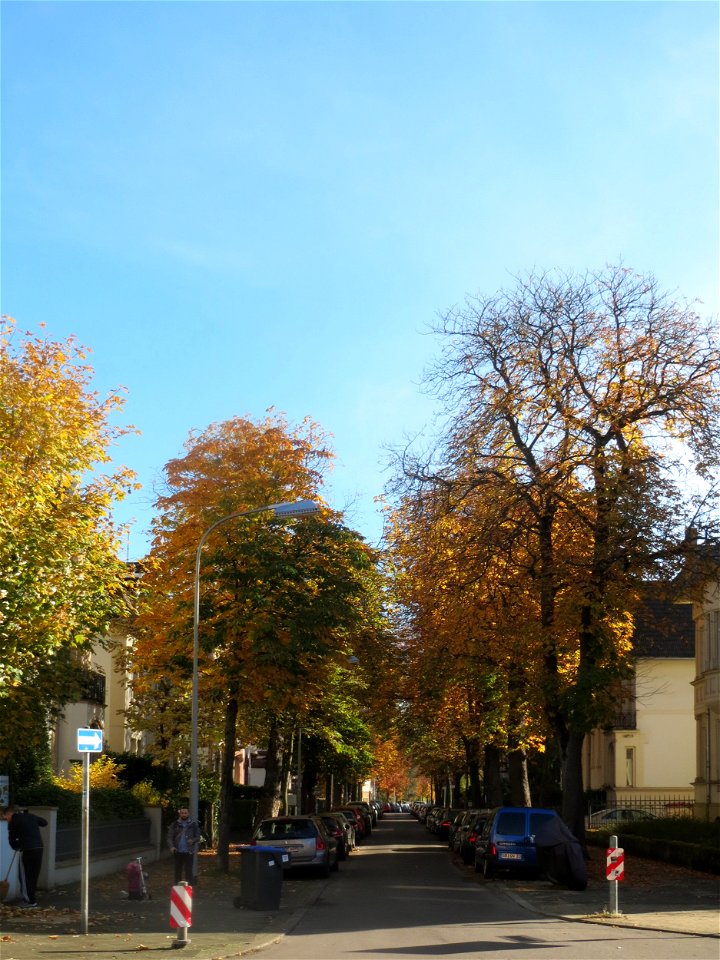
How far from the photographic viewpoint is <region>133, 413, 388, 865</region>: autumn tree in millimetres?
28406

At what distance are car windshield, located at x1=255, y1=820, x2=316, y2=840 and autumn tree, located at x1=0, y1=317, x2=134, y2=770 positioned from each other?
18.6 ft

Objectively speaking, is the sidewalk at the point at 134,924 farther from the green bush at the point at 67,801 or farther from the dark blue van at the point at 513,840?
the dark blue van at the point at 513,840

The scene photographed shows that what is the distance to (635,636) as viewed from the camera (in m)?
30.9

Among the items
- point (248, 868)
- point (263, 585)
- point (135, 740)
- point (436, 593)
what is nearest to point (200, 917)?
point (248, 868)

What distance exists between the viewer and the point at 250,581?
28.8 meters

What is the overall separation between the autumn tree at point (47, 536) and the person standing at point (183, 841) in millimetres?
3991

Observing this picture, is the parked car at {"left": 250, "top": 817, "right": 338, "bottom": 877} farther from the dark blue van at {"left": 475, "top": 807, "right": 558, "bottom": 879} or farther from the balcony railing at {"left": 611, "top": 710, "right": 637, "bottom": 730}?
the balcony railing at {"left": 611, "top": 710, "right": 637, "bottom": 730}

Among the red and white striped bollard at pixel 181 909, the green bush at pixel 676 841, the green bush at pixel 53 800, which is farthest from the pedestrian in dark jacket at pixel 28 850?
the green bush at pixel 676 841

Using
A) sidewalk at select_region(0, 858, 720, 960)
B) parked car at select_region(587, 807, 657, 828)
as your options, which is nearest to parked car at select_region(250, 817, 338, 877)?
sidewalk at select_region(0, 858, 720, 960)

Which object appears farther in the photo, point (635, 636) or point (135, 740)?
point (135, 740)

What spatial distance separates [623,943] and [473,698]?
26.4 metres

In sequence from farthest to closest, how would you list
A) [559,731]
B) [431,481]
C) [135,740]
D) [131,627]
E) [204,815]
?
[135,740], [204,815], [131,627], [559,731], [431,481]

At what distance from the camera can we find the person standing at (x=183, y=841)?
22.2m

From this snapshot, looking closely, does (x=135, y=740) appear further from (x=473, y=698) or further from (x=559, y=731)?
(x=559, y=731)
